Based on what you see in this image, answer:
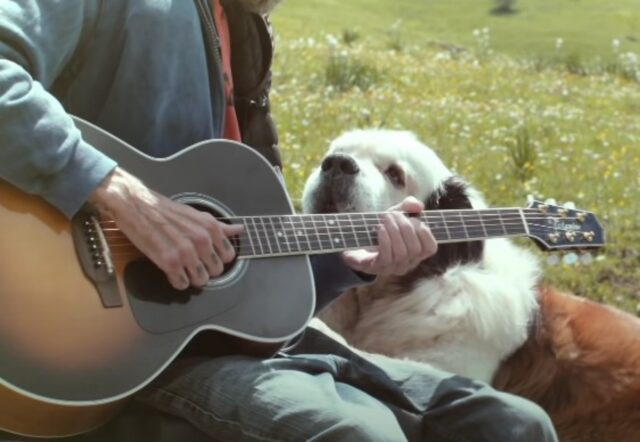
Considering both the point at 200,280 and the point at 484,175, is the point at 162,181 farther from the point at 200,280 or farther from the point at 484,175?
the point at 484,175

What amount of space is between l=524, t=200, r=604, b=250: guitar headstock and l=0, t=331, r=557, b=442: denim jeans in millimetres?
602

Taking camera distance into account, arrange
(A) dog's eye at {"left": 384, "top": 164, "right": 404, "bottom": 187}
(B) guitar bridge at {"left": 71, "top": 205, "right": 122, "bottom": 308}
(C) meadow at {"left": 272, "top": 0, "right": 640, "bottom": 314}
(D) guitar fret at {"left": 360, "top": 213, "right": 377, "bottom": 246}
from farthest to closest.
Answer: (C) meadow at {"left": 272, "top": 0, "right": 640, "bottom": 314} → (A) dog's eye at {"left": 384, "top": 164, "right": 404, "bottom": 187} → (D) guitar fret at {"left": 360, "top": 213, "right": 377, "bottom": 246} → (B) guitar bridge at {"left": 71, "top": 205, "right": 122, "bottom": 308}

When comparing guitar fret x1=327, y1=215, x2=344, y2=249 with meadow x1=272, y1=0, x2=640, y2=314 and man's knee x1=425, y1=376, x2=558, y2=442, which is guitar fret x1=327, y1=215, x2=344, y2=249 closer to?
man's knee x1=425, y1=376, x2=558, y2=442

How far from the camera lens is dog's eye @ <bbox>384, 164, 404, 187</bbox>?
11.3 feet

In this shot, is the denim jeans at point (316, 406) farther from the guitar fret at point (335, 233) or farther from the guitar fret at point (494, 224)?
the guitar fret at point (494, 224)

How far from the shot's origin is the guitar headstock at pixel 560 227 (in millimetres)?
2977

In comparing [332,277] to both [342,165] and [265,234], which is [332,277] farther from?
[342,165]

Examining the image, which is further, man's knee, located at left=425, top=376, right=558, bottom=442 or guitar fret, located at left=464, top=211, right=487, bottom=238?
guitar fret, located at left=464, top=211, right=487, bottom=238

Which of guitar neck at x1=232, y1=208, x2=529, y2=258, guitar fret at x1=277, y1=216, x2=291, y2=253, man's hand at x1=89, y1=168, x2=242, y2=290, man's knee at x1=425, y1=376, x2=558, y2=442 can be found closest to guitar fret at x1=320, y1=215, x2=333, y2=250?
guitar neck at x1=232, y1=208, x2=529, y2=258

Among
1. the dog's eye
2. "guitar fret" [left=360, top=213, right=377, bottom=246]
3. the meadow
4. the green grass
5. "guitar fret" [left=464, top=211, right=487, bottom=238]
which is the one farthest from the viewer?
the green grass

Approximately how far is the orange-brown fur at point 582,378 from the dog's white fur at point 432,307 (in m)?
0.06

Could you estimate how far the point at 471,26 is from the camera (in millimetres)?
25797

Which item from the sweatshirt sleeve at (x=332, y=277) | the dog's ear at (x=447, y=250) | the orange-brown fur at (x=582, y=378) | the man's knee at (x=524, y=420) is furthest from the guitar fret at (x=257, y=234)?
the orange-brown fur at (x=582, y=378)

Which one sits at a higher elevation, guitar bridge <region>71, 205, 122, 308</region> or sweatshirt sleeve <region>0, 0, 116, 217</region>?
sweatshirt sleeve <region>0, 0, 116, 217</region>
